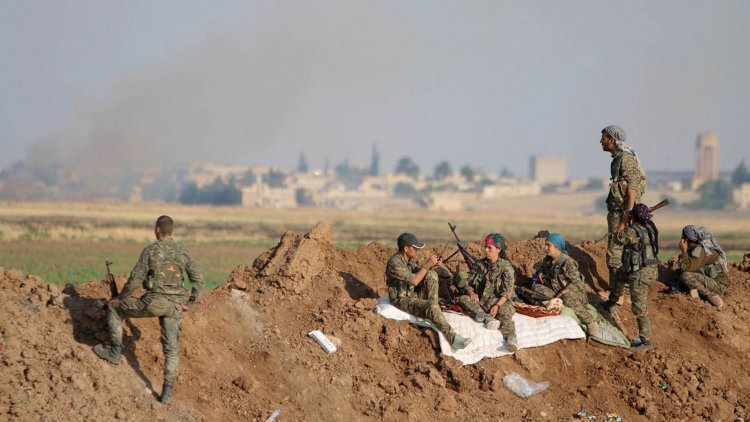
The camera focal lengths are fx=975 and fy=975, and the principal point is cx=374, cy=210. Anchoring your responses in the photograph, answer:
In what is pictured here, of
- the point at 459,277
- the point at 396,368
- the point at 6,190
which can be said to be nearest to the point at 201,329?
the point at 396,368

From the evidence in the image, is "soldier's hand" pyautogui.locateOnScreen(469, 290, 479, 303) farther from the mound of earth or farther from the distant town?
the distant town

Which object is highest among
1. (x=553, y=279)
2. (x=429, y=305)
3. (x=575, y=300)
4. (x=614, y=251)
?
(x=614, y=251)

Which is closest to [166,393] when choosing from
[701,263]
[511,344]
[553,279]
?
[511,344]

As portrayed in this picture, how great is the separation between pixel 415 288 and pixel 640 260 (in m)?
3.17

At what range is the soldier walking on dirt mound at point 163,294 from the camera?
963 centimetres

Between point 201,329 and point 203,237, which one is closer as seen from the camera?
point 201,329

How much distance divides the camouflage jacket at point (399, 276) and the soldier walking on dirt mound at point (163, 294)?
270 centimetres

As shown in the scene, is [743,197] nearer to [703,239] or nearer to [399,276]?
[703,239]

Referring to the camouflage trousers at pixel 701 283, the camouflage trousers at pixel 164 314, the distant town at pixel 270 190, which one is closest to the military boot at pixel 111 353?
the camouflage trousers at pixel 164 314

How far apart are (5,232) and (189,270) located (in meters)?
38.1

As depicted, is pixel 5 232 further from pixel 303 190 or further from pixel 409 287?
pixel 303 190

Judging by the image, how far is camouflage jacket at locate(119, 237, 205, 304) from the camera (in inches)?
377

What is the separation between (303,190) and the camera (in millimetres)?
148500

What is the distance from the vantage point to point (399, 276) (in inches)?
460
